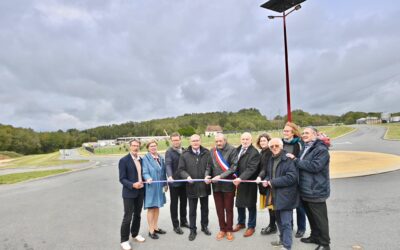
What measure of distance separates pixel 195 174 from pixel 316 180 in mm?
2148

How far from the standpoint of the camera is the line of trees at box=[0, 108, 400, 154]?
9314 cm

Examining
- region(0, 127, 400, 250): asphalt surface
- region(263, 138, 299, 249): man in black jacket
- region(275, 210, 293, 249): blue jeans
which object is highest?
region(263, 138, 299, 249): man in black jacket

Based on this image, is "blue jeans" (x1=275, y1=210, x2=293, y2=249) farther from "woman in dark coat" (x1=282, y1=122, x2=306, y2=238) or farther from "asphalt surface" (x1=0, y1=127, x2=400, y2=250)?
"woman in dark coat" (x1=282, y1=122, x2=306, y2=238)

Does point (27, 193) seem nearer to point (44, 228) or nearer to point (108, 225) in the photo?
point (44, 228)

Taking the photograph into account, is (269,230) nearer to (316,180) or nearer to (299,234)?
(299,234)

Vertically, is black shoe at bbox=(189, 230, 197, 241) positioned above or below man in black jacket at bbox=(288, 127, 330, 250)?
below

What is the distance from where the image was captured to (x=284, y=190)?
419 centimetres

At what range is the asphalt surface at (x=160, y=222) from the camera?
175 inches

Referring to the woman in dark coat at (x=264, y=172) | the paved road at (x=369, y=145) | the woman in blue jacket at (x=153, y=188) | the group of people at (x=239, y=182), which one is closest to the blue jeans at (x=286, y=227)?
the group of people at (x=239, y=182)

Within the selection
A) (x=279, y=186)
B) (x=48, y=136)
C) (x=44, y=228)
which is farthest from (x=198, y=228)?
(x=48, y=136)

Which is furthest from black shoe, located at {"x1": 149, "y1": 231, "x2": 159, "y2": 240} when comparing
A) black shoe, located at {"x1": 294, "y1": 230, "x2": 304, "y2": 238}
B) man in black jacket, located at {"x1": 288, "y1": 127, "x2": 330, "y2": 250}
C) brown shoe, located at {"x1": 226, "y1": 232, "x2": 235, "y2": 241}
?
man in black jacket, located at {"x1": 288, "y1": 127, "x2": 330, "y2": 250}

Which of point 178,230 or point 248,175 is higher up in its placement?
point 248,175

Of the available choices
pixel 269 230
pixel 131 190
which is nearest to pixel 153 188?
pixel 131 190

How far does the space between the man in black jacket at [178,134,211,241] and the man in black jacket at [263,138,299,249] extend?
1305 millimetres
